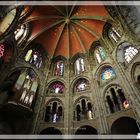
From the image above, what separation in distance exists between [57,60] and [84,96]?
24.6 ft

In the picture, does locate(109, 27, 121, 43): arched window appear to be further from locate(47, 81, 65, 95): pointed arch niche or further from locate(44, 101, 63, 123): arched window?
locate(44, 101, 63, 123): arched window

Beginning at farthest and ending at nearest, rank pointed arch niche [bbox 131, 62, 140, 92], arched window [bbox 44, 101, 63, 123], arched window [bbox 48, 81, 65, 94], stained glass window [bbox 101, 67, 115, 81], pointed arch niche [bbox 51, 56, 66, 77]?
1. pointed arch niche [bbox 51, 56, 66, 77]
2. arched window [bbox 48, 81, 65, 94]
3. stained glass window [bbox 101, 67, 115, 81]
4. arched window [bbox 44, 101, 63, 123]
5. pointed arch niche [bbox 131, 62, 140, 92]

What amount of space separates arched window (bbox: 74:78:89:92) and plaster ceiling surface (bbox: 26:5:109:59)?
4362mm

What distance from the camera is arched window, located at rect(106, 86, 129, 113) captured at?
14098mm

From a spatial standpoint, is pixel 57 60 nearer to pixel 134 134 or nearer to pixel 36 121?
pixel 36 121

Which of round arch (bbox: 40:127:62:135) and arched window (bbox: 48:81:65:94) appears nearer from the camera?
round arch (bbox: 40:127:62:135)

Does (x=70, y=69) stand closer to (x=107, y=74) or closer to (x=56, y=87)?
(x=56, y=87)

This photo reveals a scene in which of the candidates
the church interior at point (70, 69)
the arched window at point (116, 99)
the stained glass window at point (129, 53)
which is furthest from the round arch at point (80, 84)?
the stained glass window at point (129, 53)

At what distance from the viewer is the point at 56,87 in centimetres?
1925

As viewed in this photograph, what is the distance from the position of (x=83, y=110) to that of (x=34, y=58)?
9264 mm

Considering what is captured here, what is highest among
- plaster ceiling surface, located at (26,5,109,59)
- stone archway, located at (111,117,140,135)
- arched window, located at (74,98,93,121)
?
plaster ceiling surface, located at (26,5,109,59)

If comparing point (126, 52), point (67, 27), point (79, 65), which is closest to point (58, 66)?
point (79, 65)

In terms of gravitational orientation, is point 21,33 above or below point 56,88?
above

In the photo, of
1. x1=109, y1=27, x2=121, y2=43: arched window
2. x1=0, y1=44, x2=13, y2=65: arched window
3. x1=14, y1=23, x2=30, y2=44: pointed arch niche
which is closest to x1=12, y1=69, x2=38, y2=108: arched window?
x1=0, y1=44, x2=13, y2=65: arched window
